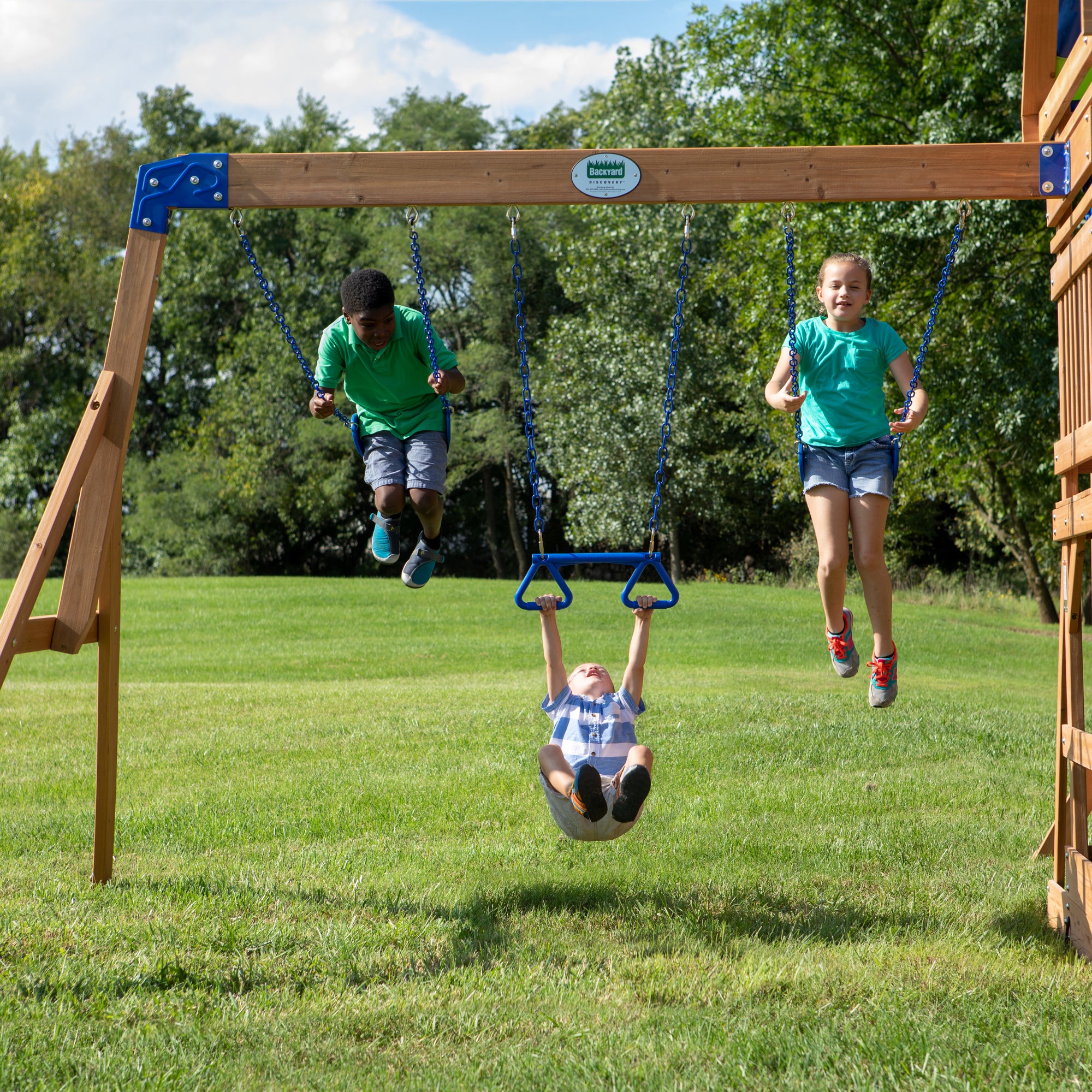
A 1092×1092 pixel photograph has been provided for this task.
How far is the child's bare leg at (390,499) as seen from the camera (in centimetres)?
590

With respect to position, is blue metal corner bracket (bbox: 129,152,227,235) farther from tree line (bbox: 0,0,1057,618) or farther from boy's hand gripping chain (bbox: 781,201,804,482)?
tree line (bbox: 0,0,1057,618)

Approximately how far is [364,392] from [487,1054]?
3.44m

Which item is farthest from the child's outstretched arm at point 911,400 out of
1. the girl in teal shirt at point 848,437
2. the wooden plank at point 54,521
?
the wooden plank at point 54,521

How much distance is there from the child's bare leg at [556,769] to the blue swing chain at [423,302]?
1868 mm

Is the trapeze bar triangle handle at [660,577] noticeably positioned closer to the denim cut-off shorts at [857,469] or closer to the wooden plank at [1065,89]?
the denim cut-off shorts at [857,469]

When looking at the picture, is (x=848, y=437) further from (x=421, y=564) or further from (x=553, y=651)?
(x=421, y=564)

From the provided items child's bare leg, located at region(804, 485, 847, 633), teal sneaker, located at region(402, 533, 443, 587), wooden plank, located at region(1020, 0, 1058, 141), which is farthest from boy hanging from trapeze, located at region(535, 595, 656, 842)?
wooden plank, located at region(1020, 0, 1058, 141)

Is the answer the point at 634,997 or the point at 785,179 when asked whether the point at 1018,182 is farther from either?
the point at 634,997

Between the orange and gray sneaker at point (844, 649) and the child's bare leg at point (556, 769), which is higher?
the orange and gray sneaker at point (844, 649)

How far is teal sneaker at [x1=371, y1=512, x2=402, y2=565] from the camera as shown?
6109mm

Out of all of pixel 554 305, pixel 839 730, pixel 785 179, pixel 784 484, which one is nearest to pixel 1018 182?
pixel 785 179

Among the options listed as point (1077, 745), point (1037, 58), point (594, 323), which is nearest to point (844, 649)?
point (1077, 745)

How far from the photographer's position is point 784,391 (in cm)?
543

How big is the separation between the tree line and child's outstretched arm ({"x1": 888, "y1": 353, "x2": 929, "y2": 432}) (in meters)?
9.54
